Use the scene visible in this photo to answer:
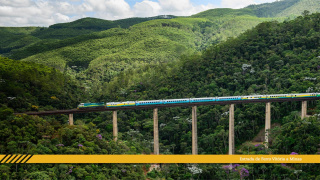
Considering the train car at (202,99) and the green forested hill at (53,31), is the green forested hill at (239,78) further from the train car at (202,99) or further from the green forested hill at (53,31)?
the green forested hill at (53,31)

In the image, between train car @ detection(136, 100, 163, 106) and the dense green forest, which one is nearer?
the dense green forest

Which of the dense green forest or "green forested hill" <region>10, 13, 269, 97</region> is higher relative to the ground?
"green forested hill" <region>10, 13, 269, 97</region>

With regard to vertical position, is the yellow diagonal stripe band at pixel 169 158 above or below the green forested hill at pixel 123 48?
below

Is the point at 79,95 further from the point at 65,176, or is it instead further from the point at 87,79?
the point at 65,176

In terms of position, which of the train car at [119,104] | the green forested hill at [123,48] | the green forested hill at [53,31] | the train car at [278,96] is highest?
the green forested hill at [53,31]

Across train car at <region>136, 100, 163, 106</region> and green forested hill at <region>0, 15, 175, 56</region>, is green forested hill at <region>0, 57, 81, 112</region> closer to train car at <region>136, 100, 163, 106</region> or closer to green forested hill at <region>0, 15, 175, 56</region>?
train car at <region>136, 100, 163, 106</region>

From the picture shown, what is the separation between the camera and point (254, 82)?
154 feet

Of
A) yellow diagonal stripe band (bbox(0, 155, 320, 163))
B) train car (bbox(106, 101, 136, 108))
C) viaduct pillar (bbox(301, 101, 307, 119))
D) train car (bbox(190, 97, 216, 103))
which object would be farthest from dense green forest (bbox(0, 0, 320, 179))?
train car (bbox(190, 97, 216, 103))

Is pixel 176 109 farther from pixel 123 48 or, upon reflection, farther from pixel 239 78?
pixel 123 48

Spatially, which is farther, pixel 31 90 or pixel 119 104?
pixel 31 90

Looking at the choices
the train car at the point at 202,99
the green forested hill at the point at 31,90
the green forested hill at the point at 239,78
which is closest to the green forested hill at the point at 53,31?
the green forested hill at the point at 239,78

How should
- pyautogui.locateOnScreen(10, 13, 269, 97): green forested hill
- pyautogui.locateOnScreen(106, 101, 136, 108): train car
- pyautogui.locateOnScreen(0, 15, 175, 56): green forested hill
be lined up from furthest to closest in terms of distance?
pyautogui.locateOnScreen(0, 15, 175, 56): green forested hill → pyautogui.locateOnScreen(10, 13, 269, 97): green forested hill → pyautogui.locateOnScreen(106, 101, 136, 108): train car

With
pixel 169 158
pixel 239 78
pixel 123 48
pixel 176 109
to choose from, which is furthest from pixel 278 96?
pixel 123 48

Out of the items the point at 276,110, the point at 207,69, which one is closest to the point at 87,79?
the point at 207,69
